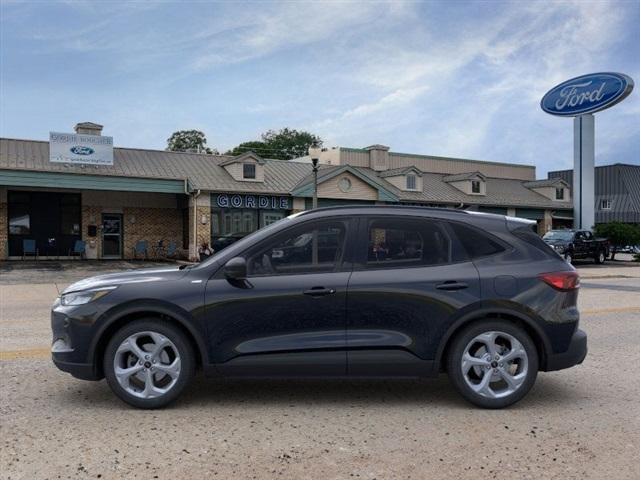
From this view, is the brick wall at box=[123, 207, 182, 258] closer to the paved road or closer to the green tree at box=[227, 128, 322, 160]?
the paved road

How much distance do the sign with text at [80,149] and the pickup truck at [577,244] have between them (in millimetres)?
21750

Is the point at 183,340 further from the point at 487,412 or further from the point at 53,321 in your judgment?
the point at 487,412

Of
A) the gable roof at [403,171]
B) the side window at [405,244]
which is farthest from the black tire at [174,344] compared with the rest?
the gable roof at [403,171]

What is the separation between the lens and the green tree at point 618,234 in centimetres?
3497

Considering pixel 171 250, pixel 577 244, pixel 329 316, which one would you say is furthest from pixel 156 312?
pixel 577 244

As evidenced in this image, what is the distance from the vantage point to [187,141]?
73.1 metres

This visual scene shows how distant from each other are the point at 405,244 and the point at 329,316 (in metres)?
0.90

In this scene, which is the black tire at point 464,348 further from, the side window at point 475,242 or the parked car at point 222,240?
the parked car at point 222,240

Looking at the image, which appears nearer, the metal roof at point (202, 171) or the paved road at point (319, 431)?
the paved road at point (319, 431)

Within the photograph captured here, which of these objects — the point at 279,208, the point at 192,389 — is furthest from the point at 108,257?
the point at 192,389

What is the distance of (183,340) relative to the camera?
480cm

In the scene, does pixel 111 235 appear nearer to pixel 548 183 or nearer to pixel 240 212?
pixel 240 212

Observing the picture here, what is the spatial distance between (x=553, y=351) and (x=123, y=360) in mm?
3537

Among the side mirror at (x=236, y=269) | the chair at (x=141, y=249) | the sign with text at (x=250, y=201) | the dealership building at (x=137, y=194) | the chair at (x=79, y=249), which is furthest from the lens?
the chair at (x=141, y=249)
